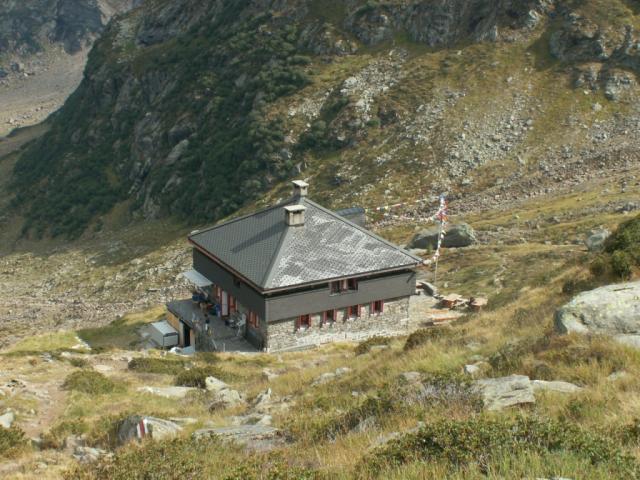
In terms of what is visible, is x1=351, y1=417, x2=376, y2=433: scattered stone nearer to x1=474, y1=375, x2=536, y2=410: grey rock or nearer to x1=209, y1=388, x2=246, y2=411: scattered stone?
x1=474, y1=375, x2=536, y2=410: grey rock

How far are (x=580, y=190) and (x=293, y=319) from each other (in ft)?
105

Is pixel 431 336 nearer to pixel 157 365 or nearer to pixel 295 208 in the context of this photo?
pixel 157 365

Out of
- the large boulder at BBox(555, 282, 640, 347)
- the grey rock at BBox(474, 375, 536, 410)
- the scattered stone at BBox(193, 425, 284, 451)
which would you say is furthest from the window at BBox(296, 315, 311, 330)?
the grey rock at BBox(474, 375, 536, 410)

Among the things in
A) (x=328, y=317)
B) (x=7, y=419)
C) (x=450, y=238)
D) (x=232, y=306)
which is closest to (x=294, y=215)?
(x=328, y=317)

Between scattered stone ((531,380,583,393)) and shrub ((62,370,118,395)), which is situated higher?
scattered stone ((531,380,583,393))

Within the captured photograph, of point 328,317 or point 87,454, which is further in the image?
point 328,317

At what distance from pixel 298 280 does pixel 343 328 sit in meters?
4.73

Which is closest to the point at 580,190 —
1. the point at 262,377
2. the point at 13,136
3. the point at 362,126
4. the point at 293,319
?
the point at 362,126

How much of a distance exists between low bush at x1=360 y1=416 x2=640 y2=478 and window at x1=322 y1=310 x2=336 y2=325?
2820 centimetres

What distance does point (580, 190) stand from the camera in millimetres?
61312

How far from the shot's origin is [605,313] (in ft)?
60.7

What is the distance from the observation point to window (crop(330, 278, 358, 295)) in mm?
40281

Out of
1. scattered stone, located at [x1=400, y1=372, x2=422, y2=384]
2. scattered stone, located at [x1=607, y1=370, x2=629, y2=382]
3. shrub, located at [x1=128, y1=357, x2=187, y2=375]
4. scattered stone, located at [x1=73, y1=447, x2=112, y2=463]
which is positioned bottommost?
shrub, located at [x1=128, y1=357, x2=187, y2=375]

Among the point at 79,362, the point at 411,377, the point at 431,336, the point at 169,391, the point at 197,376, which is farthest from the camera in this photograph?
the point at 79,362
